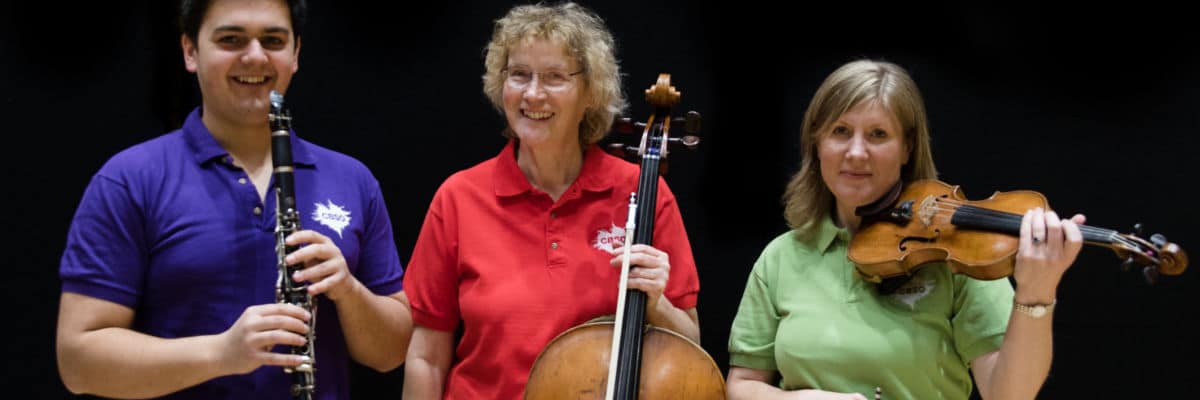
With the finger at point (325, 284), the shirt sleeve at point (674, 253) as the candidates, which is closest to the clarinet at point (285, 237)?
the finger at point (325, 284)

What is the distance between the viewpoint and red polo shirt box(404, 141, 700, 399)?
220 cm

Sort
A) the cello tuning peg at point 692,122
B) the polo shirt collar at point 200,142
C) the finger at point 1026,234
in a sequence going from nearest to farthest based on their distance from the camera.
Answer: the finger at point 1026,234 → the polo shirt collar at point 200,142 → the cello tuning peg at point 692,122

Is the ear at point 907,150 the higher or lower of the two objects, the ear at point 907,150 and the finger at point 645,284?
the higher

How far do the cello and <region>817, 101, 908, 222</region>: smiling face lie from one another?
0.38m

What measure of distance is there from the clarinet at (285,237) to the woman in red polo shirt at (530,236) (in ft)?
1.76

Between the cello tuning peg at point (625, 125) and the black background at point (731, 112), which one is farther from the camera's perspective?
the black background at point (731, 112)

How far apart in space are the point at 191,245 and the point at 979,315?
136 centimetres

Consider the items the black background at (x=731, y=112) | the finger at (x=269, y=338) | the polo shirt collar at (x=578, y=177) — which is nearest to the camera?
the finger at (x=269, y=338)

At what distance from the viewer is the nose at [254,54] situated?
1.84 metres

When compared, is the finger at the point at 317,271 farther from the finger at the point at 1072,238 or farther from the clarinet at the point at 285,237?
the finger at the point at 1072,238

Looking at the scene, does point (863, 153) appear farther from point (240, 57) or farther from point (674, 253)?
point (240, 57)

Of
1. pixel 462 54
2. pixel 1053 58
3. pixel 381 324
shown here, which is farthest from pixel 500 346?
pixel 1053 58

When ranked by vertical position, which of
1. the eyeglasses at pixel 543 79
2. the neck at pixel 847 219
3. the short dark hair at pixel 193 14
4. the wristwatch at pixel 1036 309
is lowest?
the wristwatch at pixel 1036 309

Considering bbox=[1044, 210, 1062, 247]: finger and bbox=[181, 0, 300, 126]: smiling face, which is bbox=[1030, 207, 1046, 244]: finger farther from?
bbox=[181, 0, 300, 126]: smiling face
